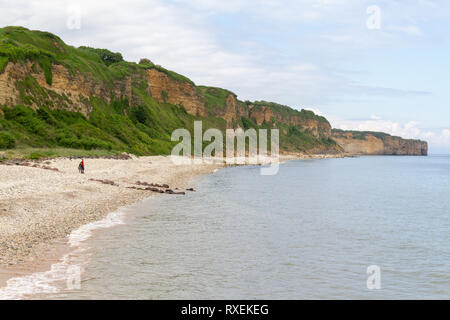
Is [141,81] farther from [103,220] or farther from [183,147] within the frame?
[103,220]

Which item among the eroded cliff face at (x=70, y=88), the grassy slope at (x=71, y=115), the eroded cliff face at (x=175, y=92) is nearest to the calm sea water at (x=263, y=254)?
the grassy slope at (x=71, y=115)

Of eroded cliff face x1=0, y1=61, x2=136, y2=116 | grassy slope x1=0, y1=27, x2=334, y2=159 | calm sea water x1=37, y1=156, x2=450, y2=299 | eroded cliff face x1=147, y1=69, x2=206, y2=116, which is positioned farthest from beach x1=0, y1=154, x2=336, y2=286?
eroded cliff face x1=147, y1=69, x2=206, y2=116

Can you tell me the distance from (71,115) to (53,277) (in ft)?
218

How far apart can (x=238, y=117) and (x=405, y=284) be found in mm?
172794

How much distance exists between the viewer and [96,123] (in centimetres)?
7856

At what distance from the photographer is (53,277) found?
38.8ft

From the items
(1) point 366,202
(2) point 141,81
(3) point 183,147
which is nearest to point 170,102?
(2) point 141,81

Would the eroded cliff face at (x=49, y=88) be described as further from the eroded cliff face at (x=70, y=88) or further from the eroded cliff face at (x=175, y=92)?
the eroded cliff face at (x=175, y=92)

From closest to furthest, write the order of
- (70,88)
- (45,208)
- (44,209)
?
(44,209), (45,208), (70,88)

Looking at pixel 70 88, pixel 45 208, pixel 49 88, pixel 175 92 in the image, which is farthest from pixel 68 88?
pixel 45 208

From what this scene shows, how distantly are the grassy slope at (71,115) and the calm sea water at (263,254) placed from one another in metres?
34.3

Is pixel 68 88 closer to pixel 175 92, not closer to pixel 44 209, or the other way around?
pixel 175 92

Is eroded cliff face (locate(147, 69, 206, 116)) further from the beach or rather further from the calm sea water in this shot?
the calm sea water

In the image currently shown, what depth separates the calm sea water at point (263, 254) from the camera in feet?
39.0
